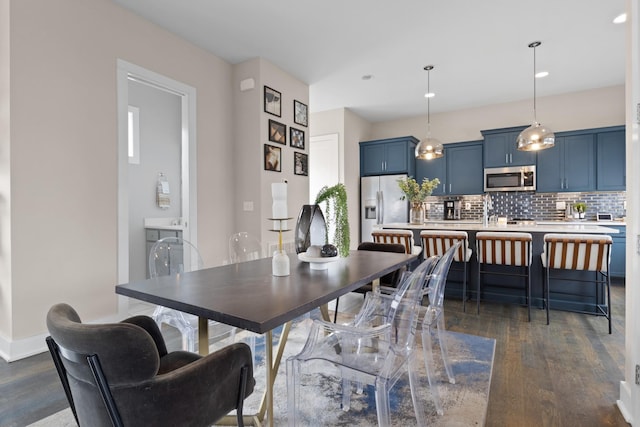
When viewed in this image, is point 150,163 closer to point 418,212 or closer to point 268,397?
point 418,212

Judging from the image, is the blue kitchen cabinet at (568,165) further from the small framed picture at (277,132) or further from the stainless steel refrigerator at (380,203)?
the small framed picture at (277,132)

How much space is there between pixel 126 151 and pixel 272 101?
1.81m

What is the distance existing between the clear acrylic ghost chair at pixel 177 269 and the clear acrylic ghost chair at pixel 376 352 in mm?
728

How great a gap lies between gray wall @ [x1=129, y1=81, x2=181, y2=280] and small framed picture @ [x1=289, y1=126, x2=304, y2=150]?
1886 millimetres

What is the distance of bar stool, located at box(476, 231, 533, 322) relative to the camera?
327cm

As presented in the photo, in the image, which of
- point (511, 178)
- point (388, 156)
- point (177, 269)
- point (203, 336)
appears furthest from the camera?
point (388, 156)

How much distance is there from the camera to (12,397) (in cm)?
190

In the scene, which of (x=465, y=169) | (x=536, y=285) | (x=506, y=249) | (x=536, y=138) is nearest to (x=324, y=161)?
(x=465, y=169)

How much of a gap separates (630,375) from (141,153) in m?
5.21

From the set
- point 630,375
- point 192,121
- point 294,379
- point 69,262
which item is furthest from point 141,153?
point 630,375

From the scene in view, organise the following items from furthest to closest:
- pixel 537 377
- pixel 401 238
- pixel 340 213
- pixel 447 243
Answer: pixel 401 238
pixel 447 243
pixel 340 213
pixel 537 377

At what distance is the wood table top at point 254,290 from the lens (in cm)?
117

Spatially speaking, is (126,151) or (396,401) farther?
(126,151)

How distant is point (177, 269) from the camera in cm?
242
